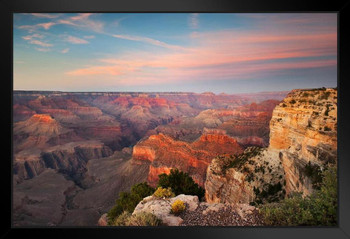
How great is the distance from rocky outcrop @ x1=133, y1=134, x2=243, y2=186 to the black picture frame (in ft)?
73.0

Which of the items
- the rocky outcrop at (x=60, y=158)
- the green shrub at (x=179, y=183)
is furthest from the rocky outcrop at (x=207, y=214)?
the rocky outcrop at (x=60, y=158)

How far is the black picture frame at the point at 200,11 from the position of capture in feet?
11.6

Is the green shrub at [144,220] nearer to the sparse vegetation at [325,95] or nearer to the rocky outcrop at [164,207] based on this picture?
the rocky outcrop at [164,207]

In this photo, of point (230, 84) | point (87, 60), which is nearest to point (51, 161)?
point (87, 60)

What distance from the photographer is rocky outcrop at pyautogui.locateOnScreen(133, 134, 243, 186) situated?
26609 millimetres

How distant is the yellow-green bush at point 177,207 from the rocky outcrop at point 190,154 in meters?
21.7

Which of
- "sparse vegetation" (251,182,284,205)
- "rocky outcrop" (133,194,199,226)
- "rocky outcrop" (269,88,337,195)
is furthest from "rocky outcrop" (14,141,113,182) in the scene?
"rocky outcrop" (133,194,199,226)

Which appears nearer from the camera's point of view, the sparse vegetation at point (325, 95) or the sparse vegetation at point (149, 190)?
the sparse vegetation at point (325, 95)

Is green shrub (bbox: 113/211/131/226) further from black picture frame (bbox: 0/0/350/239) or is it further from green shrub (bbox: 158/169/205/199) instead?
green shrub (bbox: 158/169/205/199)

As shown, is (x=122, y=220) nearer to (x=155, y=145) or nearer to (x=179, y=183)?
(x=179, y=183)

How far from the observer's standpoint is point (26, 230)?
357 cm

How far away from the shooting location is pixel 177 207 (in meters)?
4.19

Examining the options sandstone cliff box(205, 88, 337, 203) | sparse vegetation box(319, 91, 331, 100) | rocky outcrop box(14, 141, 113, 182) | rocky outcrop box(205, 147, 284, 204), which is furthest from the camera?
rocky outcrop box(14, 141, 113, 182)

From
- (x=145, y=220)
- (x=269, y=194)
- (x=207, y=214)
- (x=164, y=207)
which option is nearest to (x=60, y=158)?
(x=269, y=194)
